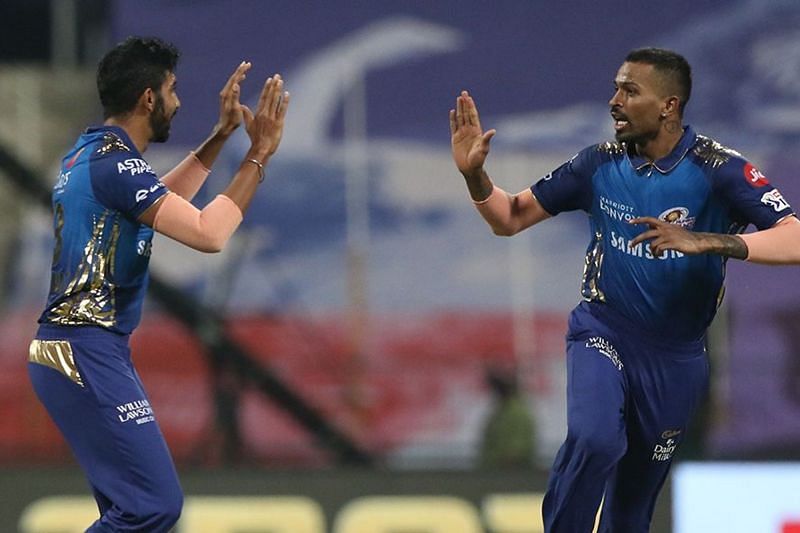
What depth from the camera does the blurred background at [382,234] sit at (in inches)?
462

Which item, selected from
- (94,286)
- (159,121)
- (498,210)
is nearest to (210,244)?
(94,286)

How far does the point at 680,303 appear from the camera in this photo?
639cm

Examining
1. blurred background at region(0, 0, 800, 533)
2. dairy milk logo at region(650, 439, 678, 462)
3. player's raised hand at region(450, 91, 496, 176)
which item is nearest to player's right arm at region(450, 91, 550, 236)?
player's raised hand at region(450, 91, 496, 176)

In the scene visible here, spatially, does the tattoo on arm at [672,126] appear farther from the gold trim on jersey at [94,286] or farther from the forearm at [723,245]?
the gold trim on jersey at [94,286]

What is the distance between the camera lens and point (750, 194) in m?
6.27

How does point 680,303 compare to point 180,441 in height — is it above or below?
above

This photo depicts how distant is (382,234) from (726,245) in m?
6.69

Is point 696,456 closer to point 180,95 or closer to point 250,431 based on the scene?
point 250,431

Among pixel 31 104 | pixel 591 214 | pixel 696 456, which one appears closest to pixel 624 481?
pixel 591 214

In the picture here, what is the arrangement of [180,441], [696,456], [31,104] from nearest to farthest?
[696,456], [180,441], [31,104]

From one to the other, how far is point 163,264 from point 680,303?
6.62m

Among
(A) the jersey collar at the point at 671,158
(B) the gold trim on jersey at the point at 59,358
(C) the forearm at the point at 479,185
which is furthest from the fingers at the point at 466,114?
(B) the gold trim on jersey at the point at 59,358

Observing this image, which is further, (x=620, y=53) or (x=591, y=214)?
(x=620, y=53)

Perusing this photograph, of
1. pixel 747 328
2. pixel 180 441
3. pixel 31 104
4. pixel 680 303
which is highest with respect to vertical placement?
pixel 31 104
